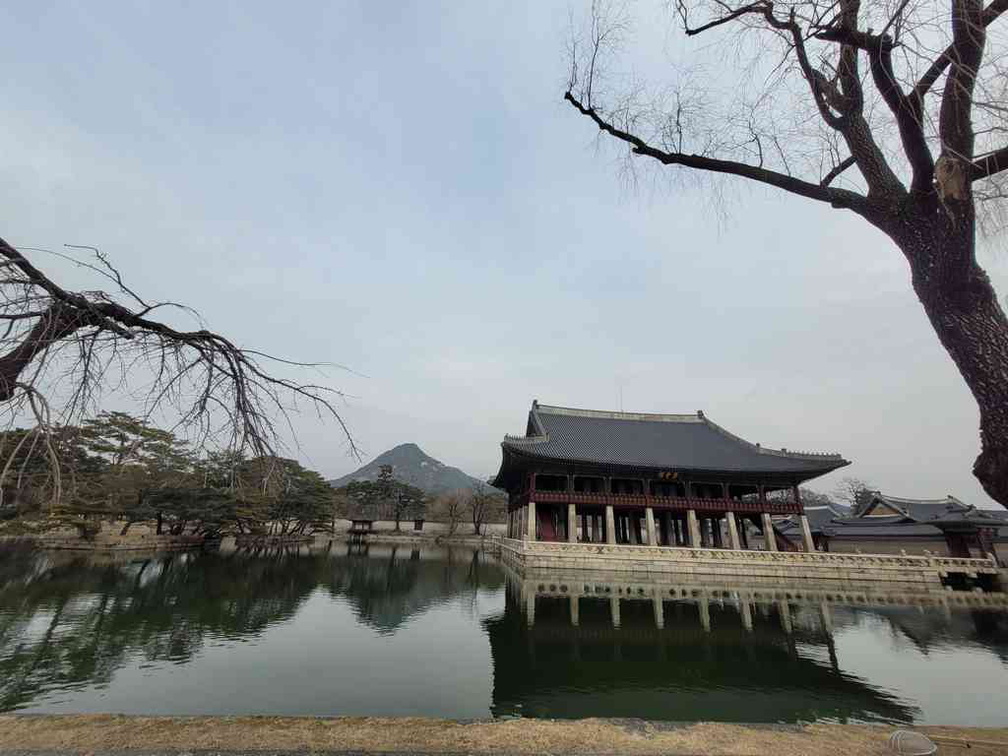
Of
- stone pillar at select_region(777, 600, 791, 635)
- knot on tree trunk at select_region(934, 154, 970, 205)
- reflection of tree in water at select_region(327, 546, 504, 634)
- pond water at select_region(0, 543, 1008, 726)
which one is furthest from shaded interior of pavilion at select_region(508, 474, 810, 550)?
knot on tree trunk at select_region(934, 154, 970, 205)

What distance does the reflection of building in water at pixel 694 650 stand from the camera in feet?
24.1

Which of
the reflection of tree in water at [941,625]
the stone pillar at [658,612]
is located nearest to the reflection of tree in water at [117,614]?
the stone pillar at [658,612]

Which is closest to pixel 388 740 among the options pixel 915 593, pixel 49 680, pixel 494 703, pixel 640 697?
pixel 494 703

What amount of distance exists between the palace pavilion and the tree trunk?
24.0 m

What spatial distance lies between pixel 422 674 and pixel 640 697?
3877 mm

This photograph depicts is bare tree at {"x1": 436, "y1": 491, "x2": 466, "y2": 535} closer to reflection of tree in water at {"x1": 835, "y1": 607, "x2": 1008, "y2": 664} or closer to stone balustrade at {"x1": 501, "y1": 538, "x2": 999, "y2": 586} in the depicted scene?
stone balustrade at {"x1": 501, "y1": 538, "x2": 999, "y2": 586}

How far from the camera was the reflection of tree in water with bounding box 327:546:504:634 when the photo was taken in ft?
46.7

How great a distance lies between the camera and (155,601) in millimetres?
13984

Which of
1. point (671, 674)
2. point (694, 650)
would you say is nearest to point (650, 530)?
point (694, 650)

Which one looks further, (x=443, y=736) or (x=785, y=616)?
(x=785, y=616)

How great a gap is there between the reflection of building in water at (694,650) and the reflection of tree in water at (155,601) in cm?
469

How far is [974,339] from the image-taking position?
10.6 feet

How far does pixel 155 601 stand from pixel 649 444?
90.1ft

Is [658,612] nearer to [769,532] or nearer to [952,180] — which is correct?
[952,180]
